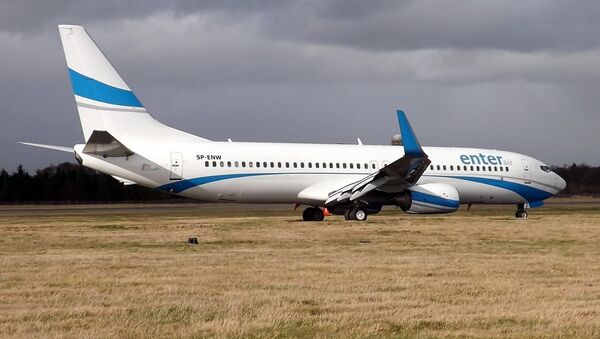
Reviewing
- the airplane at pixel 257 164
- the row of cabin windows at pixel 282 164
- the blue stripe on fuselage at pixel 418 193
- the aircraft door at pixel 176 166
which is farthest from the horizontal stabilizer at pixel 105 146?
the row of cabin windows at pixel 282 164

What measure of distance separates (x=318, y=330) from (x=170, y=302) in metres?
2.73

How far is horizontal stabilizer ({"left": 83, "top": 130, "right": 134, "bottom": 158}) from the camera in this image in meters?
31.9

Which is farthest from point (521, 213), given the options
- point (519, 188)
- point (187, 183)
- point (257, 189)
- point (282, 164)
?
point (187, 183)

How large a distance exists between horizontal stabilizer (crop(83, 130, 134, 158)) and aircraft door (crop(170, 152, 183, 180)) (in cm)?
167

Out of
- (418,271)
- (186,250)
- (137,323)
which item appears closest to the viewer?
(137,323)

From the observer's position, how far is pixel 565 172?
89.7 meters

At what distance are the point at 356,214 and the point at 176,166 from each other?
24.1 feet

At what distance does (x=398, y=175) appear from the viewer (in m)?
35.7

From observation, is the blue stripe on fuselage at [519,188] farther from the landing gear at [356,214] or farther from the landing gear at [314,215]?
the landing gear at [314,215]

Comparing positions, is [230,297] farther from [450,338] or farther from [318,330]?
[450,338]

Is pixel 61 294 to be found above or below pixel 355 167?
below

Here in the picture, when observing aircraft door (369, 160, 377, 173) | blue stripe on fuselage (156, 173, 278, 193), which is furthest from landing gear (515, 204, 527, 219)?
blue stripe on fuselage (156, 173, 278, 193)

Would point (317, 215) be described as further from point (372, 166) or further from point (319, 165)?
point (372, 166)

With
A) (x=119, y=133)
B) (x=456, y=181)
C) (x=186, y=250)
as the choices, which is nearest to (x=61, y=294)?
(x=186, y=250)
